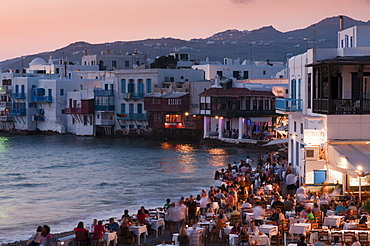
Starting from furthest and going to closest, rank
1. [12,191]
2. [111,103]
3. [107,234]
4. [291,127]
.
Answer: [111,103], [12,191], [291,127], [107,234]

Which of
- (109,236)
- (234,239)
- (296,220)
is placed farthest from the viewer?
(296,220)

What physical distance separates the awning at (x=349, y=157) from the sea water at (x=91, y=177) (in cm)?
898

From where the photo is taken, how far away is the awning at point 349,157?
2277 centimetres

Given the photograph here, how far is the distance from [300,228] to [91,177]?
3219cm

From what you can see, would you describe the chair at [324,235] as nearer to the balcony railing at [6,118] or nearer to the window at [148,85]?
the window at [148,85]

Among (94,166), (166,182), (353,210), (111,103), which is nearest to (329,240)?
(353,210)

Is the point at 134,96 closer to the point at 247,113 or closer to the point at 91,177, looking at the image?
the point at 247,113

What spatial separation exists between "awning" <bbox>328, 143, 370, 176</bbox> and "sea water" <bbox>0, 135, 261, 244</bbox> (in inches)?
354

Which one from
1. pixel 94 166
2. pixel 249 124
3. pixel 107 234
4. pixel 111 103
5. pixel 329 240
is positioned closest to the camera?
pixel 329 240

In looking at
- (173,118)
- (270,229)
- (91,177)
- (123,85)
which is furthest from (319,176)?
(123,85)

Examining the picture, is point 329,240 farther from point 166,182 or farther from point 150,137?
point 150,137

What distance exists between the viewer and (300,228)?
18.6 m

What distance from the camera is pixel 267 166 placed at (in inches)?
1371

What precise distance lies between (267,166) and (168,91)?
48.1 metres
